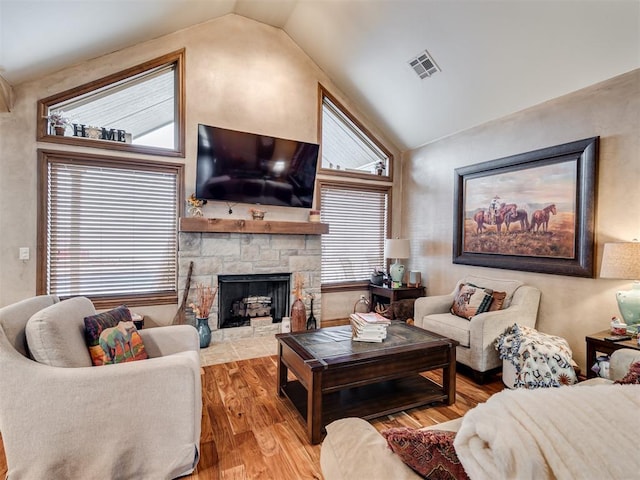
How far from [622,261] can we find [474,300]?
124cm

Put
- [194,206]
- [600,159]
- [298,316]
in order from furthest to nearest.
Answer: [298,316]
[194,206]
[600,159]

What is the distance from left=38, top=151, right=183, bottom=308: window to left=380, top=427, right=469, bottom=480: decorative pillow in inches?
139

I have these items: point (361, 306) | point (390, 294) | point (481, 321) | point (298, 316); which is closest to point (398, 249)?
point (390, 294)

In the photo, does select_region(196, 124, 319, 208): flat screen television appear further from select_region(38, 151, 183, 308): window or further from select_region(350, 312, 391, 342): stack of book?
select_region(350, 312, 391, 342): stack of book

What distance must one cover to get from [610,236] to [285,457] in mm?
3162

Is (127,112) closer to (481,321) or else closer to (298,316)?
(298,316)

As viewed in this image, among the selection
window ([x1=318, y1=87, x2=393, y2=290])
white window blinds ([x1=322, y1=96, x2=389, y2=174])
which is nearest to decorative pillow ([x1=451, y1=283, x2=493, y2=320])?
window ([x1=318, y1=87, x2=393, y2=290])

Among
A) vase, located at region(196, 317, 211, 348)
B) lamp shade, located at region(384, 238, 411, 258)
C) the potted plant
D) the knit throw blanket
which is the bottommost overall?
vase, located at region(196, 317, 211, 348)

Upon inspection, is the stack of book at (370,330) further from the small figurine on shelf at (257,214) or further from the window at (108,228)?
the window at (108,228)

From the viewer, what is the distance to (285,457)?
188cm

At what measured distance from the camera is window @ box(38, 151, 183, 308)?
3369 millimetres

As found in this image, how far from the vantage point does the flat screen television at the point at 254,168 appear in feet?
12.6

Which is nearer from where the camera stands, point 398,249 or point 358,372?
point 358,372

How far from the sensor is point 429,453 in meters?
0.82
